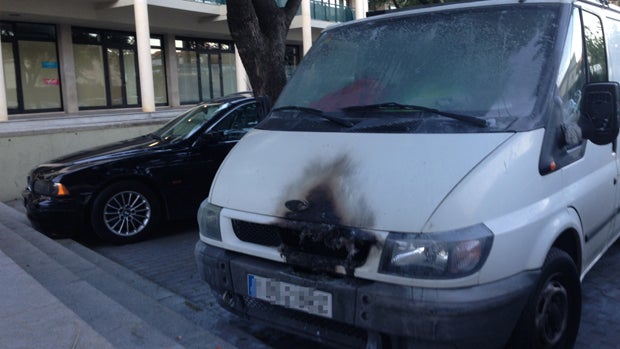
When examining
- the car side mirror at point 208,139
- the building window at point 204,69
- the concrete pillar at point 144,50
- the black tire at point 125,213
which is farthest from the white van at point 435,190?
the building window at point 204,69

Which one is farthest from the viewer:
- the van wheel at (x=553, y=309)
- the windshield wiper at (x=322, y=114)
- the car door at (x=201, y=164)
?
the car door at (x=201, y=164)

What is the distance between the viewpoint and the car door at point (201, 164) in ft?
21.9

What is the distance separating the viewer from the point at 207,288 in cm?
482

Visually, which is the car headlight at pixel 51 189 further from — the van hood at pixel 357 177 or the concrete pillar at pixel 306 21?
the concrete pillar at pixel 306 21

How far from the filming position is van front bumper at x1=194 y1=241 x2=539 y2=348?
2.60m

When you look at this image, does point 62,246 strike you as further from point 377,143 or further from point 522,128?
point 522,128

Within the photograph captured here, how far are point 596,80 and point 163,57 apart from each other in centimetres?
1917

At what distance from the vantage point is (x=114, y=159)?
6.35 m

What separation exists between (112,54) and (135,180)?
563 inches

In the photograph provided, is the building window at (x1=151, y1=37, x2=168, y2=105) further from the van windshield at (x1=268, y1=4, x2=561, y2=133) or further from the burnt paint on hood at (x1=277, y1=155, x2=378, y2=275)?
the burnt paint on hood at (x1=277, y1=155, x2=378, y2=275)

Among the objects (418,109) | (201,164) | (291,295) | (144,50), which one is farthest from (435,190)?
(144,50)

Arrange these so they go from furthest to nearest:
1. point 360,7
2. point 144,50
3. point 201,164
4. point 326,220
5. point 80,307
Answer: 1. point 360,7
2. point 144,50
3. point 201,164
4. point 80,307
5. point 326,220

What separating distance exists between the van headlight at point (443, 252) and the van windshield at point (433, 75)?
2.31 ft

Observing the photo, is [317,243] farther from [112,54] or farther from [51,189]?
[112,54]
